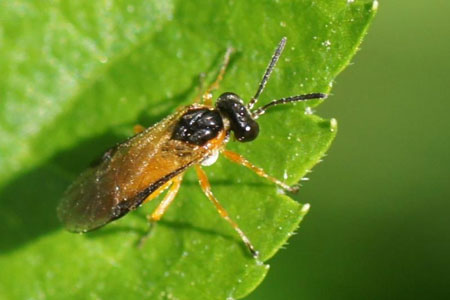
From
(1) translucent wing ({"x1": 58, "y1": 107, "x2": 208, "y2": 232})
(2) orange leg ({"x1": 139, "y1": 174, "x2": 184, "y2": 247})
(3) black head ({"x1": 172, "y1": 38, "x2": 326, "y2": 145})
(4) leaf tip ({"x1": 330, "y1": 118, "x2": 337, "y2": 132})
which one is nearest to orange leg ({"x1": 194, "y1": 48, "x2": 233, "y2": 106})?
(3) black head ({"x1": 172, "y1": 38, "x2": 326, "y2": 145})

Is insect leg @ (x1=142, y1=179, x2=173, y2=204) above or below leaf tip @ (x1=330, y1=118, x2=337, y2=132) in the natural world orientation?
below

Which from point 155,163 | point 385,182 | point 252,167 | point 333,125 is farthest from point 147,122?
point 385,182

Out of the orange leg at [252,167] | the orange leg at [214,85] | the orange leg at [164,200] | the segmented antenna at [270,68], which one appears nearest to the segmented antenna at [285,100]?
the segmented antenna at [270,68]

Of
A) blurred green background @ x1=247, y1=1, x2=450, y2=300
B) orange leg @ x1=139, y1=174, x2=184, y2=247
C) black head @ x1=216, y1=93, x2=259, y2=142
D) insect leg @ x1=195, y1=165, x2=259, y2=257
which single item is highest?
black head @ x1=216, y1=93, x2=259, y2=142

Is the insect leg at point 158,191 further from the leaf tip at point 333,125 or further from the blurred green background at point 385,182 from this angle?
the blurred green background at point 385,182

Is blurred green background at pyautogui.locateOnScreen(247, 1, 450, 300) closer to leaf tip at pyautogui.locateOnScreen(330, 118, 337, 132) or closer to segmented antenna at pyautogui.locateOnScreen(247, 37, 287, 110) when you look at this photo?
segmented antenna at pyautogui.locateOnScreen(247, 37, 287, 110)

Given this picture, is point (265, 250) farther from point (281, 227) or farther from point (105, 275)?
point (105, 275)

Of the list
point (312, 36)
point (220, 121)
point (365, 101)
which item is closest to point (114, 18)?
point (220, 121)
